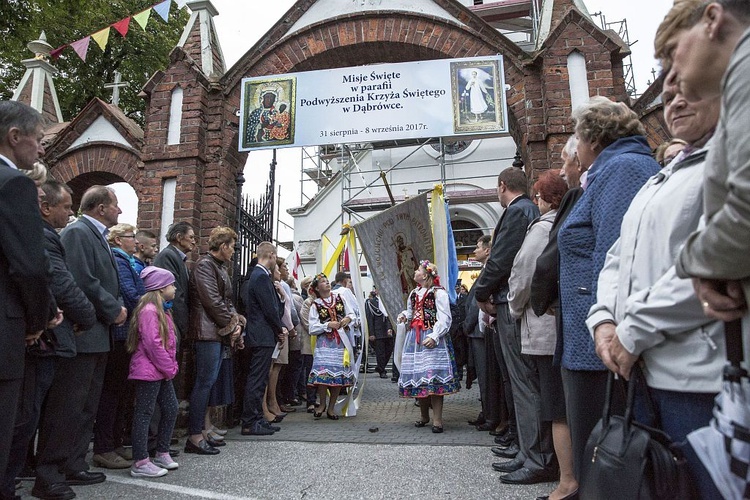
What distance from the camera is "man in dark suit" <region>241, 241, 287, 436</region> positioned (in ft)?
17.6

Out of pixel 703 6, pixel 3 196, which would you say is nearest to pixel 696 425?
pixel 703 6

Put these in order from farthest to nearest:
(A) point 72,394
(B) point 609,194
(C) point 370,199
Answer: (C) point 370,199 → (A) point 72,394 → (B) point 609,194

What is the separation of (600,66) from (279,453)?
200 inches

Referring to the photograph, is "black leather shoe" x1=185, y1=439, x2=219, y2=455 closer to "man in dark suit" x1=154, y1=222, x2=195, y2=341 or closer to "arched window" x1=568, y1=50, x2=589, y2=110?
"man in dark suit" x1=154, y1=222, x2=195, y2=341

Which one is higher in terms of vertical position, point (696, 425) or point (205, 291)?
point (205, 291)

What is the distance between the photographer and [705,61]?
1.31 meters

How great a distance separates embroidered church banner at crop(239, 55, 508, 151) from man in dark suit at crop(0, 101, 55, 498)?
4.07 m

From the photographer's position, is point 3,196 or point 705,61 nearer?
point 705,61

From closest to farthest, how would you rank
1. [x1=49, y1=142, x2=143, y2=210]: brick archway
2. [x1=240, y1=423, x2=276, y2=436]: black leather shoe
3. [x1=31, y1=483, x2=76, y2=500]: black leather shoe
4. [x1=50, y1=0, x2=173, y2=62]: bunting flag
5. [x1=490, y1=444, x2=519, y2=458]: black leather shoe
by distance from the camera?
1. [x1=31, y1=483, x2=76, y2=500]: black leather shoe
2. [x1=490, y1=444, x2=519, y2=458]: black leather shoe
3. [x1=240, y1=423, x2=276, y2=436]: black leather shoe
4. [x1=49, y1=142, x2=143, y2=210]: brick archway
5. [x1=50, y1=0, x2=173, y2=62]: bunting flag

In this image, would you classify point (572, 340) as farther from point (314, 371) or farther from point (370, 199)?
point (370, 199)

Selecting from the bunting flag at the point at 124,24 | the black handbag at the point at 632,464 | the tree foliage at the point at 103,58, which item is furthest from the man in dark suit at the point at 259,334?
the tree foliage at the point at 103,58

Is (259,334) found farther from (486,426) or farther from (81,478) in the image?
(486,426)

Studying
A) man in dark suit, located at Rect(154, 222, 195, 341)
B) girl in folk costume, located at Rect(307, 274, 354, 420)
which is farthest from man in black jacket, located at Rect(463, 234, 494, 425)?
man in dark suit, located at Rect(154, 222, 195, 341)

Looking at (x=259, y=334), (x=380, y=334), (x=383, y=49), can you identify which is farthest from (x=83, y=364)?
(x=380, y=334)
